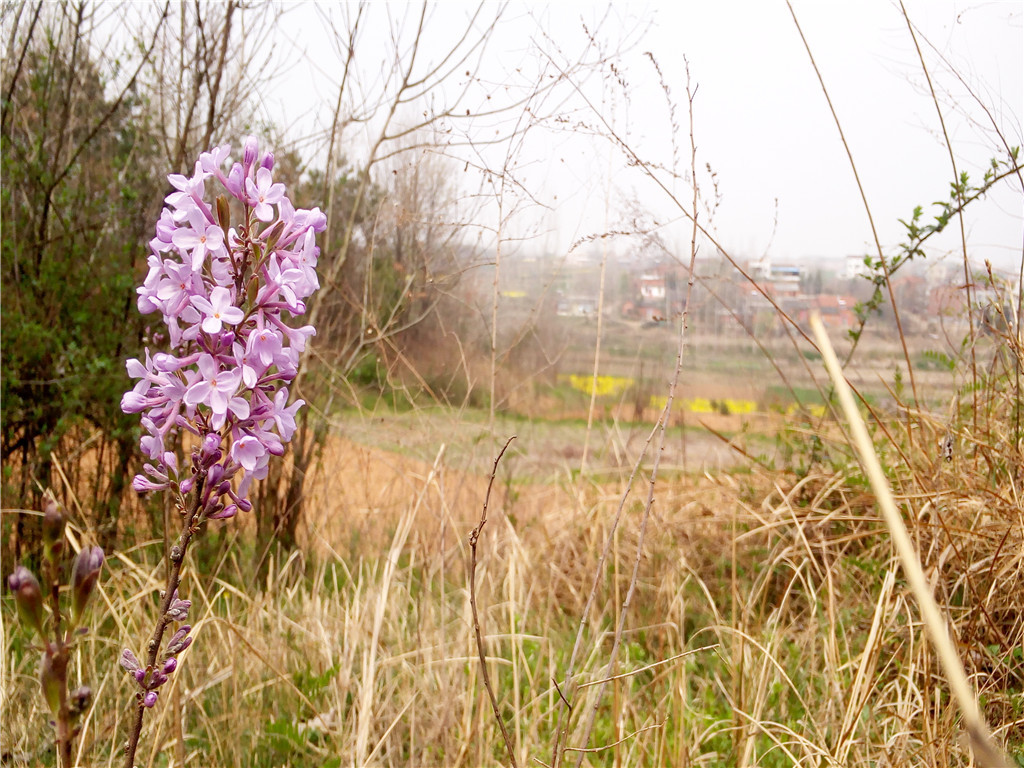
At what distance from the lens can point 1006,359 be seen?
272cm

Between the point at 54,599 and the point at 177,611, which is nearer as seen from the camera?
the point at 54,599

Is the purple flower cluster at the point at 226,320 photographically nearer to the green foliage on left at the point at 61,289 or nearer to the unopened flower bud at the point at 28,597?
the unopened flower bud at the point at 28,597

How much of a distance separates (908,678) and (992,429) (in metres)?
1.09

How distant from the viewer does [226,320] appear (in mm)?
999

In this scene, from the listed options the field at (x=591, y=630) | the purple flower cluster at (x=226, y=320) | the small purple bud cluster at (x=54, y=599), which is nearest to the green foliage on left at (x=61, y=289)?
the field at (x=591, y=630)

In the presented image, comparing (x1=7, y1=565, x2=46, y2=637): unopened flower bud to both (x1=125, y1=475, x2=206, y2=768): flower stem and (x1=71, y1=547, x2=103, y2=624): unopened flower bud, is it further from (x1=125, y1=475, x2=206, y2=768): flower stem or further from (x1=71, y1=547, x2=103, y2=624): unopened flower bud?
(x1=125, y1=475, x2=206, y2=768): flower stem

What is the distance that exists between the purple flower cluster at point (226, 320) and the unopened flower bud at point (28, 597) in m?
0.33

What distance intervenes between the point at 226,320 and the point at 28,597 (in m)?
0.42

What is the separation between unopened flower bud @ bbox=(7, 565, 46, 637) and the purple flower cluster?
329mm

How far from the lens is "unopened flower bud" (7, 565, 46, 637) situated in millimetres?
688

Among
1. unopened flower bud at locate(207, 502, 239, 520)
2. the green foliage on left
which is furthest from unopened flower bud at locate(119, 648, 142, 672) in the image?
the green foliage on left

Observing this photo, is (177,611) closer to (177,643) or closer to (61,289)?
(177,643)

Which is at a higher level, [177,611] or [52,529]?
[52,529]

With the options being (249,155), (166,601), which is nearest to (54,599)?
(166,601)
